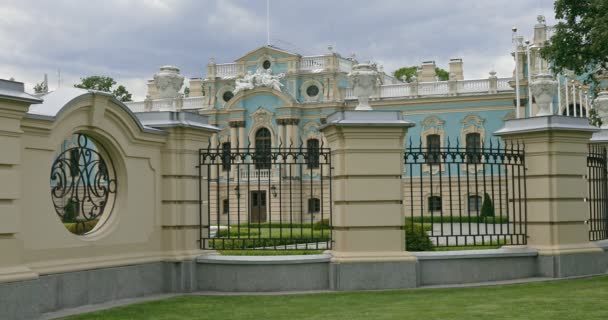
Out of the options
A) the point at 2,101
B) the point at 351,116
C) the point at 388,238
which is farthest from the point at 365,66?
the point at 2,101

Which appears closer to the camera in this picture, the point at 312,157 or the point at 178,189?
the point at 178,189

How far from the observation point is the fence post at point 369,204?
10.8 meters

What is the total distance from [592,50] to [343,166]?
41.0 ft

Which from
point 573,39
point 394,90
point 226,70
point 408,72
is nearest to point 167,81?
point 573,39

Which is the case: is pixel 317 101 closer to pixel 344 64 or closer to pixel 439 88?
pixel 344 64

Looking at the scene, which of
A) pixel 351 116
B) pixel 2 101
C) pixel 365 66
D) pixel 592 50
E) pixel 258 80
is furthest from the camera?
pixel 258 80

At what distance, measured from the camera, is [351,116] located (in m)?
10.8

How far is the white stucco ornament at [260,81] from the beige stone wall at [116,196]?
30050 mm

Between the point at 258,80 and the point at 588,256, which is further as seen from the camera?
the point at 258,80

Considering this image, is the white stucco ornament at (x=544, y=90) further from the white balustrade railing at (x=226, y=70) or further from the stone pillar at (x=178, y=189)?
the white balustrade railing at (x=226, y=70)

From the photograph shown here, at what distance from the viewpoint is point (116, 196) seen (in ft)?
34.9

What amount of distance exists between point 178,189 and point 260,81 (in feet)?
101

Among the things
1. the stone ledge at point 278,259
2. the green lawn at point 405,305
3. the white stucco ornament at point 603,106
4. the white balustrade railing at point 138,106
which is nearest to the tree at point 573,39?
the white stucco ornament at point 603,106

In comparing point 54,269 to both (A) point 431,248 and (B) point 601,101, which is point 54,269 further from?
(B) point 601,101
